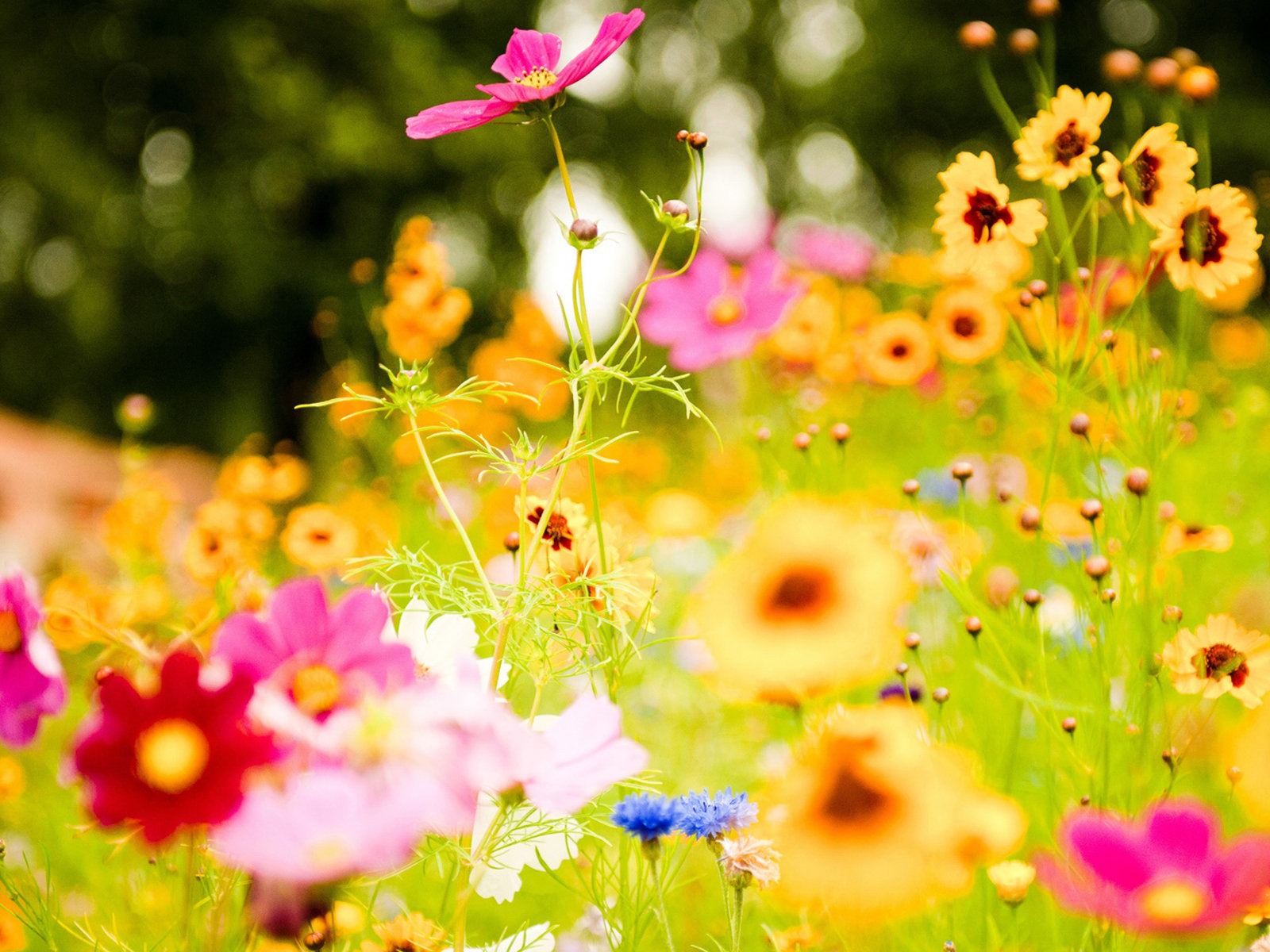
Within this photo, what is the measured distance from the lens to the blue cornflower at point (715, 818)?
2.08 feet

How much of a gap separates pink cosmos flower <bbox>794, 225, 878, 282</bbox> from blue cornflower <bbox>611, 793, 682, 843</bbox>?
1.95 metres

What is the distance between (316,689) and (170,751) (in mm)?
88

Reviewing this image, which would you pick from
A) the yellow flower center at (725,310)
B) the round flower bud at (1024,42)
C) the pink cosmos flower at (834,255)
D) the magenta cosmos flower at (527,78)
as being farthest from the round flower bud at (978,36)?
the pink cosmos flower at (834,255)

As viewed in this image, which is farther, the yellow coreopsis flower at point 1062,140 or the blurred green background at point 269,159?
the blurred green background at point 269,159

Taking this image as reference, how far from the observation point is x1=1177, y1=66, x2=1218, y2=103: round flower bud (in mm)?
870

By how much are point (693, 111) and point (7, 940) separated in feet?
24.5

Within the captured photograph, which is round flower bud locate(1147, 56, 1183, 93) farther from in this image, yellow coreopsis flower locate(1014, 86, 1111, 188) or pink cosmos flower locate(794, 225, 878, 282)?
pink cosmos flower locate(794, 225, 878, 282)

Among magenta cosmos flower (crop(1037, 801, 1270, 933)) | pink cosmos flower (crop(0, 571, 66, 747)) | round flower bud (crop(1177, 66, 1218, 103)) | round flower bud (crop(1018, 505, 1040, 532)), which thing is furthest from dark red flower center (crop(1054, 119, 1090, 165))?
pink cosmos flower (crop(0, 571, 66, 747))

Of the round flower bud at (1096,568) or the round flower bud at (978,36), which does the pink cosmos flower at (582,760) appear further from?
the round flower bud at (978,36)

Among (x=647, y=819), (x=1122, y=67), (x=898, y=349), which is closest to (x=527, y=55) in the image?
(x=647, y=819)

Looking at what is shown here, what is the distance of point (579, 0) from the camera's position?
6480 mm

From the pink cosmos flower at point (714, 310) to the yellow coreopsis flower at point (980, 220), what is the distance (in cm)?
39

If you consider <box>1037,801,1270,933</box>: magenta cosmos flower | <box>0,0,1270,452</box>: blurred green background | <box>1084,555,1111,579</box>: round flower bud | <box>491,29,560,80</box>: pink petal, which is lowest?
<box>0,0,1270,452</box>: blurred green background

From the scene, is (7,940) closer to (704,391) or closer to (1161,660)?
(1161,660)
